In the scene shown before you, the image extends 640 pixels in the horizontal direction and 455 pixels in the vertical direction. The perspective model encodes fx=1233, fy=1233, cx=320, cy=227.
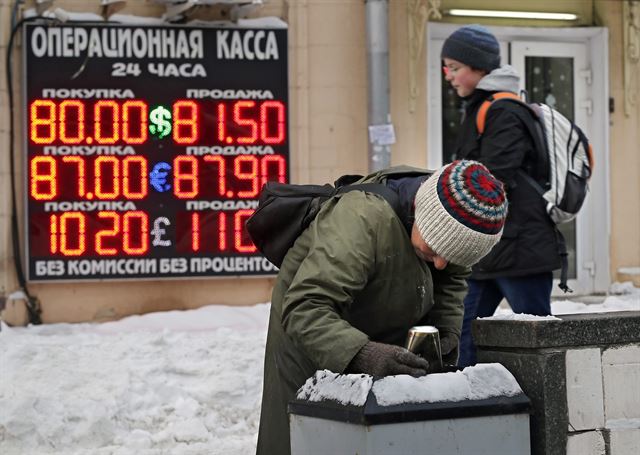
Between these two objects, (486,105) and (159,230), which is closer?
(486,105)

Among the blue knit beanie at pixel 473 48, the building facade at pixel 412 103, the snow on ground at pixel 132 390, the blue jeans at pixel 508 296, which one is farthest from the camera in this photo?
the building facade at pixel 412 103

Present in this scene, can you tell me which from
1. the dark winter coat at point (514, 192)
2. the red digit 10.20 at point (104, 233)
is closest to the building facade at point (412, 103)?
the red digit 10.20 at point (104, 233)

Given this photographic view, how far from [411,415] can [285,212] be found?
3.05ft

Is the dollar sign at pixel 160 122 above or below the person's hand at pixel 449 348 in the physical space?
above

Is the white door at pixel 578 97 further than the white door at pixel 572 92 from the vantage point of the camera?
No

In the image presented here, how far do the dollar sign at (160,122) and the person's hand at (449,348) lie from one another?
6820mm

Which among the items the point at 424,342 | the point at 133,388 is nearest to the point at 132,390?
the point at 133,388

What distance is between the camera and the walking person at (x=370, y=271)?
351 centimetres

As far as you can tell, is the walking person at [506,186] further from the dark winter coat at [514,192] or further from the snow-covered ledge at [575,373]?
the snow-covered ledge at [575,373]

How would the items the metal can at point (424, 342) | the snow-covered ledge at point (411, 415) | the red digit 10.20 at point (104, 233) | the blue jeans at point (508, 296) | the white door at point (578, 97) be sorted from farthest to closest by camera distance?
the white door at point (578, 97), the red digit 10.20 at point (104, 233), the blue jeans at point (508, 296), the metal can at point (424, 342), the snow-covered ledge at point (411, 415)

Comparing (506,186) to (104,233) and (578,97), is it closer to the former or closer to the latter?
(104,233)

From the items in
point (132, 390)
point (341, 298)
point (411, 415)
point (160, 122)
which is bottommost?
point (132, 390)

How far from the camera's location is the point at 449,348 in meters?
4.13

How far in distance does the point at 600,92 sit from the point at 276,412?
9.06m
